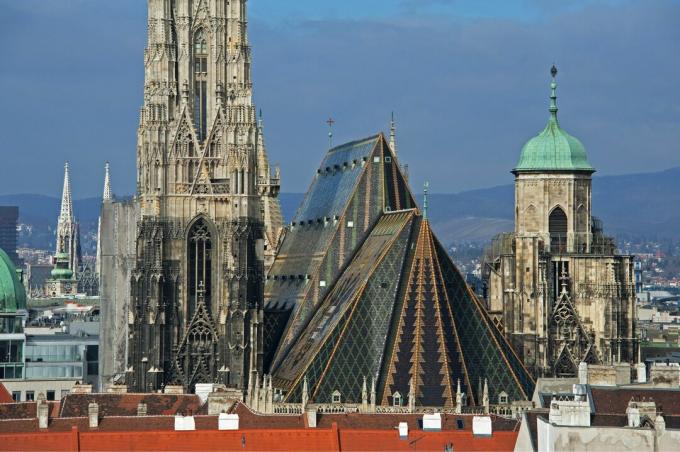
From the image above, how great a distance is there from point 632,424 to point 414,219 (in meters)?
51.5

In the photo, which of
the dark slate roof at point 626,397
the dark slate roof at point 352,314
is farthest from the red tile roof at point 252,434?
the dark slate roof at point 352,314

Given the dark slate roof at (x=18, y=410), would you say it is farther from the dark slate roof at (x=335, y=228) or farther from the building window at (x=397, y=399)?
the dark slate roof at (x=335, y=228)

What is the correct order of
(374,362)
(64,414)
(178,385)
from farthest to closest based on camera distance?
1. (178,385)
2. (374,362)
3. (64,414)

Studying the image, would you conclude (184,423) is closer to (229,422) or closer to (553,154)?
(229,422)

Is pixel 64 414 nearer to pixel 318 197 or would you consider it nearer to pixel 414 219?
pixel 414 219

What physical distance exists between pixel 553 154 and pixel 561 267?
635 centimetres

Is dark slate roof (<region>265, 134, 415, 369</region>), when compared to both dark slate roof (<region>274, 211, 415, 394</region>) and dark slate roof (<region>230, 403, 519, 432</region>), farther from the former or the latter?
dark slate roof (<region>230, 403, 519, 432</region>)

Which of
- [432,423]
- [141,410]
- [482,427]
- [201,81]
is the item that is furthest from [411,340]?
[482,427]

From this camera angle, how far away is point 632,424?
8162 cm

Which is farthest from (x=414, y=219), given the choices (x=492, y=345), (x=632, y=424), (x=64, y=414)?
(x=632, y=424)

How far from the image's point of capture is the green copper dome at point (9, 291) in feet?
524

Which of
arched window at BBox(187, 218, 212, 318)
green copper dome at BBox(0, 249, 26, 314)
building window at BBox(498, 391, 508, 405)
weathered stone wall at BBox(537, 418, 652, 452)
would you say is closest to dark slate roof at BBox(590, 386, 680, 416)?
weathered stone wall at BBox(537, 418, 652, 452)

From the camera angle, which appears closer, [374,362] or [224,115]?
[374,362]

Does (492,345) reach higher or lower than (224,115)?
lower
